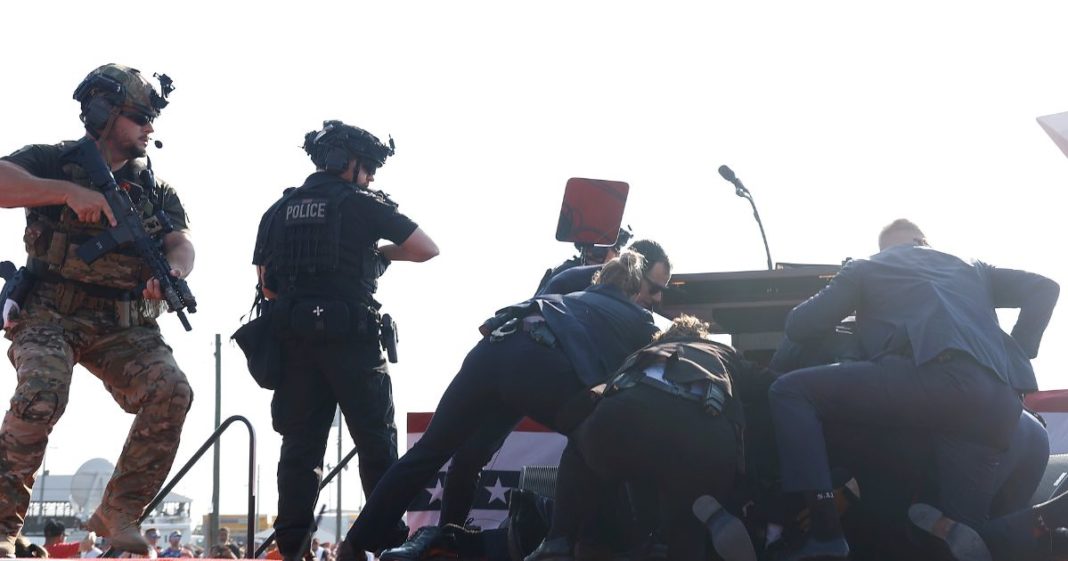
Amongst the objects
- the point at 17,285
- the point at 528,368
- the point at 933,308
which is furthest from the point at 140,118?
the point at 933,308

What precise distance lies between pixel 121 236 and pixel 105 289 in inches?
10.4

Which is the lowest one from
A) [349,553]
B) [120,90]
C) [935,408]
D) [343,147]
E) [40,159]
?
[349,553]

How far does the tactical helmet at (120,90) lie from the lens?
577cm

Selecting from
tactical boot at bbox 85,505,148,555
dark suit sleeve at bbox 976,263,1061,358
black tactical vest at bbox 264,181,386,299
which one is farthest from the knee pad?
dark suit sleeve at bbox 976,263,1061,358

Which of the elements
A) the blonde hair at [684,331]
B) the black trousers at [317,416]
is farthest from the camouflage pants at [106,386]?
the blonde hair at [684,331]

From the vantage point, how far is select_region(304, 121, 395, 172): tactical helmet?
6.25m

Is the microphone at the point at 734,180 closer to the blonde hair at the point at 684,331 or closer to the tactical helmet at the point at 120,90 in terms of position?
the blonde hair at the point at 684,331

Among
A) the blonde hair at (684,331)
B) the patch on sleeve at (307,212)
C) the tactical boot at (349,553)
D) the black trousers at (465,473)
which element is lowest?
the tactical boot at (349,553)

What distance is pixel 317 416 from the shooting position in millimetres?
6074

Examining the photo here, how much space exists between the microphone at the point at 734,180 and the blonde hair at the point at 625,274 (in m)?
1.83

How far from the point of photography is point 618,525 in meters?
5.33

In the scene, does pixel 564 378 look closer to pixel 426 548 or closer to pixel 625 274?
pixel 625 274

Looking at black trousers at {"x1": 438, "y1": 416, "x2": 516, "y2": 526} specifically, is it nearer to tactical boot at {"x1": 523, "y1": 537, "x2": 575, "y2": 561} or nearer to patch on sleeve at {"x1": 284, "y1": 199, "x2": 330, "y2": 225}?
tactical boot at {"x1": 523, "y1": 537, "x2": 575, "y2": 561}

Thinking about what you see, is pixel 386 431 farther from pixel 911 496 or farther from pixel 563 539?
pixel 911 496
